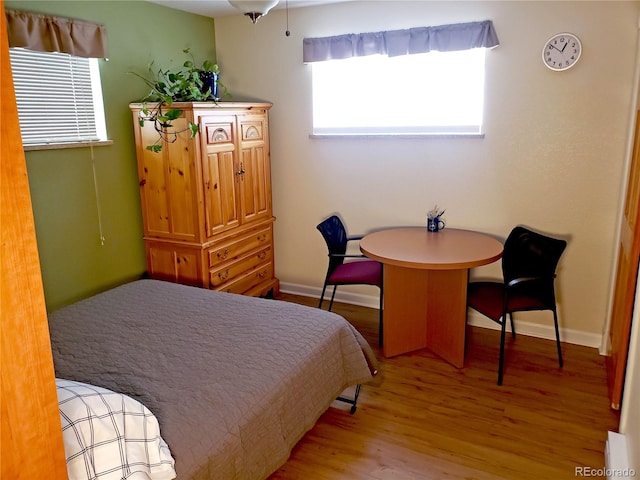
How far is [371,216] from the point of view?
398cm

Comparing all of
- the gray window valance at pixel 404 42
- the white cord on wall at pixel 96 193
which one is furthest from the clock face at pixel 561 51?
the white cord on wall at pixel 96 193

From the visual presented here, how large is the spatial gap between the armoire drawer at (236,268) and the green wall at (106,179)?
606mm

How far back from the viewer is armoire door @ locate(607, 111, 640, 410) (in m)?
2.47

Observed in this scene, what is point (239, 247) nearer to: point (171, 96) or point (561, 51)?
point (171, 96)

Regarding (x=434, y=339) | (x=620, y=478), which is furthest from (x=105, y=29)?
(x=620, y=478)

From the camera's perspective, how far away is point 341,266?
3.69m

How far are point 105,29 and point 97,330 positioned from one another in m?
2.05

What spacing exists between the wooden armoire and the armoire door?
2.59 meters

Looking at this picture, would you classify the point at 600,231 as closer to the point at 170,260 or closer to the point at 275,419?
the point at 275,419

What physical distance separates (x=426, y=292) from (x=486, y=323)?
2.46 feet

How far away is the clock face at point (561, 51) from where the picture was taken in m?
3.08

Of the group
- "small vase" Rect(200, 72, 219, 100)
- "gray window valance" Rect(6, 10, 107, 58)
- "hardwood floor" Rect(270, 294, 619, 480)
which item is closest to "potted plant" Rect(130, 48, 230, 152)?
"small vase" Rect(200, 72, 219, 100)

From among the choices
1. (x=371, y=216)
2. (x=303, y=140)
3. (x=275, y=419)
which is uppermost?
(x=303, y=140)

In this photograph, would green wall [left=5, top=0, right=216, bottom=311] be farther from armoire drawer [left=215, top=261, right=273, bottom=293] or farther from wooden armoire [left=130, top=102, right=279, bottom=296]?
armoire drawer [left=215, top=261, right=273, bottom=293]
